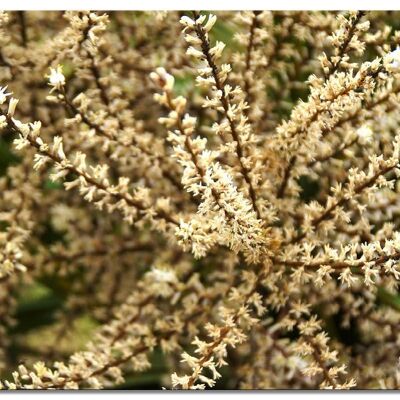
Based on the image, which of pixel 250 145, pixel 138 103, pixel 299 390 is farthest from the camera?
pixel 138 103

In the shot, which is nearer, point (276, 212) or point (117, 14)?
point (276, 212)

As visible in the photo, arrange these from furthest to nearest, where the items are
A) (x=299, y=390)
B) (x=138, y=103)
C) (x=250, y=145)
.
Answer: (x=138, y=103), (x=299, y=390), (x=250, y=145)

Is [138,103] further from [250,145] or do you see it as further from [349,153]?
[349,153]

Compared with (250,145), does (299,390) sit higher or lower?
lower

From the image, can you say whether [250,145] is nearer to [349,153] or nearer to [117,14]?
[349,153]
